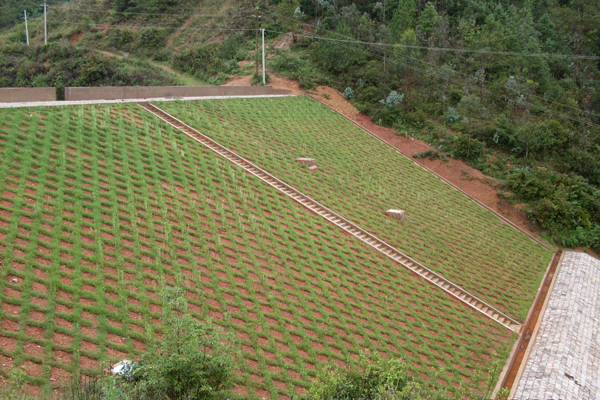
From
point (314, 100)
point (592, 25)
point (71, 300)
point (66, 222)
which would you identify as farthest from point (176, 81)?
point (592, 25)

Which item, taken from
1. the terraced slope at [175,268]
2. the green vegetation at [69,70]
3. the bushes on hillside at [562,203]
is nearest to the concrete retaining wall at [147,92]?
the terraced slope at [175,268]

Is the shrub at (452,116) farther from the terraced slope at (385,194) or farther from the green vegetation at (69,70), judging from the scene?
the green vegetation at (69,70)

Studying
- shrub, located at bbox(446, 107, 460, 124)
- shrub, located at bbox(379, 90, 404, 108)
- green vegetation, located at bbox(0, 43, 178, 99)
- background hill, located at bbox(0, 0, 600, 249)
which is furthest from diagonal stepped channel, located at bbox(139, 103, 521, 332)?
shrub, located at bbox(446, 107, 460, 124)

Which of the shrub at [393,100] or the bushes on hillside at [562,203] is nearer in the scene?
the bushes on hillside at [562,203]

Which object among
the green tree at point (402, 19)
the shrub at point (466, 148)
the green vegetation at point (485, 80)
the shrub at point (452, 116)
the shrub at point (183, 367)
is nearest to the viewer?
the shrub at point (183, 367)

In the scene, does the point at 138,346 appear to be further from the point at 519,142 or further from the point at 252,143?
the point at 519,142

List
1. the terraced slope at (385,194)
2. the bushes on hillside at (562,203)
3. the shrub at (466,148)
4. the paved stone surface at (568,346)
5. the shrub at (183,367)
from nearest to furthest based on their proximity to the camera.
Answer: the shrub at (183,367)
the paved stone surface at (568,346)
the terraced slope at (385,194)
the bushes on hillside at (562,203)
the shrub at (466,148)

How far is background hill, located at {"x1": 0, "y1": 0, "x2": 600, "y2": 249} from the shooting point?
26.5 meters

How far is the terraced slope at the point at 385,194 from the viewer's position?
17.3 m

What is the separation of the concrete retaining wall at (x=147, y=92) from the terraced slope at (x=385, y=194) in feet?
4.06

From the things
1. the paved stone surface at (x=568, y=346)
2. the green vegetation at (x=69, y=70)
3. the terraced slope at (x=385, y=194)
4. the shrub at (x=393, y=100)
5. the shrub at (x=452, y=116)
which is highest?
the green vegetation at (x=69, y=70)

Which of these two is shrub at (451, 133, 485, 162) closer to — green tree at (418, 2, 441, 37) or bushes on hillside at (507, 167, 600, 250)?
bushes on hillside at (507, 167, 600, 250)

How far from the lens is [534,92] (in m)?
32.2

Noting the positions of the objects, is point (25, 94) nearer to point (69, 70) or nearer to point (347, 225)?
point (347, 225)
